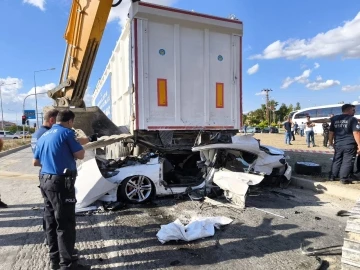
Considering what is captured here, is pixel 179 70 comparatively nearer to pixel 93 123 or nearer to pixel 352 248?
pixel 93 123

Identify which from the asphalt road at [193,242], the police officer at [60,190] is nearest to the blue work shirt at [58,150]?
the police officer at [60,190]

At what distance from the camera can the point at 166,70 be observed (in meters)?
5.98

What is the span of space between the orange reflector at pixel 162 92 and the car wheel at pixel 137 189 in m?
1.52

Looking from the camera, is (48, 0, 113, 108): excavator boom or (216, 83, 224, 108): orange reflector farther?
(216, 83, 224, 108): orange reflector

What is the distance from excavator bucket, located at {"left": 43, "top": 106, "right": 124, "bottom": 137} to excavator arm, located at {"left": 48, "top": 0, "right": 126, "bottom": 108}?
18.7 inches

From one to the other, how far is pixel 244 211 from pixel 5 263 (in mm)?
3300

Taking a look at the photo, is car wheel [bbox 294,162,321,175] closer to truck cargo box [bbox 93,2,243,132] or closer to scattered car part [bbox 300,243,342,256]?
truck cargo box [bbox 93,2,243,132]

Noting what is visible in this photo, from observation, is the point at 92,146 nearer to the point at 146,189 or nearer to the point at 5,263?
the point at 146,189

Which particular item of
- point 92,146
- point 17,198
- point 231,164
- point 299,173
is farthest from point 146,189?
point 299,173

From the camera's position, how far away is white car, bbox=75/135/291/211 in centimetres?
510

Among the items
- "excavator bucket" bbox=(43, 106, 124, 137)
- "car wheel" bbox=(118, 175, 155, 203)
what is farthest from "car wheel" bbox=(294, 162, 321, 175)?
"excavator bucket" bbox=(43, 106, 124, 137)

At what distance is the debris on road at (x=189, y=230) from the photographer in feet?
12.2

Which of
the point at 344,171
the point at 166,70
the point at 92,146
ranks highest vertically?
the point at 166,70

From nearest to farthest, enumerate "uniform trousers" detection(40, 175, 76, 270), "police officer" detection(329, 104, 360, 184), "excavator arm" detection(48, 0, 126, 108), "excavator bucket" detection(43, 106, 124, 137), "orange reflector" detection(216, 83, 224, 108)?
"uniform trousers" detection(40, 175, 76, 270)
"excavator arm" detection(48, 0, 126, 108)
"police officer" detection(329, 104, 360, 184)
"excavator bucket" detection(43, 106, 124, 137)
"orange reflector" detection(216, 83, 224, 108)
